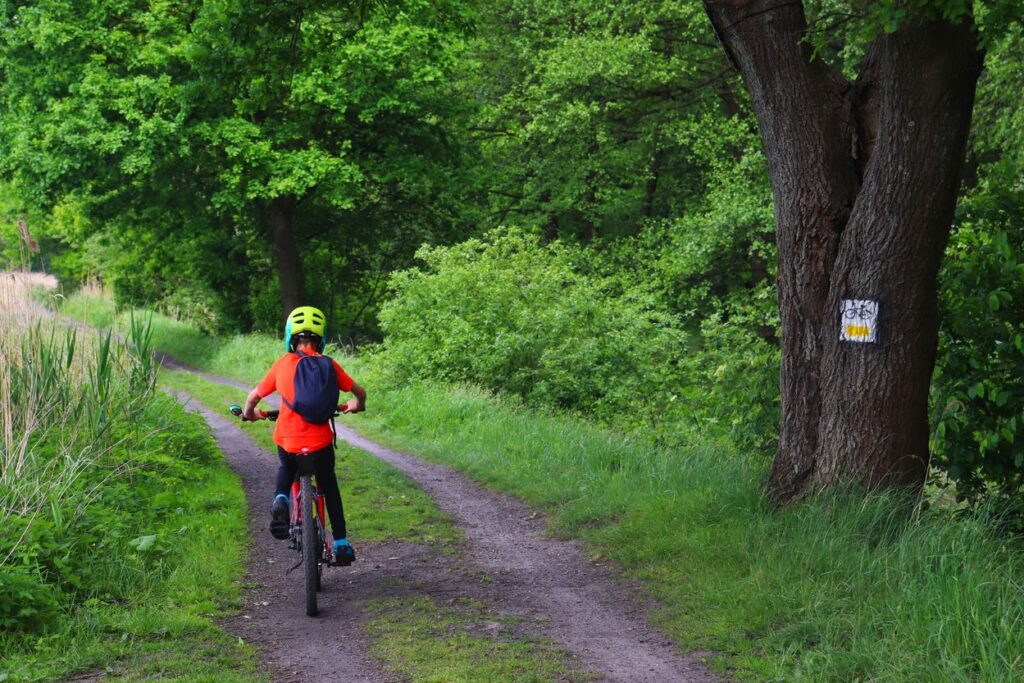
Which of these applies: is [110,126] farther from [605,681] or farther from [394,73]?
[605,681]

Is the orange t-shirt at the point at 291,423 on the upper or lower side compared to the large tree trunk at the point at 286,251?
lower

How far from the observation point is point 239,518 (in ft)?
29.5

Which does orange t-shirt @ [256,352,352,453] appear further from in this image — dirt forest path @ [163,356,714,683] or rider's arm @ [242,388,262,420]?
dirt forest path @ [163,356,714,683]

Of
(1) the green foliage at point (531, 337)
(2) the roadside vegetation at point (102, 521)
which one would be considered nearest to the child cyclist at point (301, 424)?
(2) the roadside vegetation at point (102, 521)

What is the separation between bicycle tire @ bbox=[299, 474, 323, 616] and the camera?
21.0ft

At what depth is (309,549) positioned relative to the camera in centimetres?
641

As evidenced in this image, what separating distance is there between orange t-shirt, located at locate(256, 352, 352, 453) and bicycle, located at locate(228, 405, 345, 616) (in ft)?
0.24

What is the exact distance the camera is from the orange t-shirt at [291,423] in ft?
21.6

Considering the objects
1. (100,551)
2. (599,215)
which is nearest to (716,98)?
(599,215)

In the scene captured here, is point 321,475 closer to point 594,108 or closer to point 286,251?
point 286,251

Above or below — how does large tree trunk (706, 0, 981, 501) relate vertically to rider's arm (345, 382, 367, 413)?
above

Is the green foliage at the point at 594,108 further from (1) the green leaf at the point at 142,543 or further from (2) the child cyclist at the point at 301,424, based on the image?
(1) the green leaf at the point at 142,543

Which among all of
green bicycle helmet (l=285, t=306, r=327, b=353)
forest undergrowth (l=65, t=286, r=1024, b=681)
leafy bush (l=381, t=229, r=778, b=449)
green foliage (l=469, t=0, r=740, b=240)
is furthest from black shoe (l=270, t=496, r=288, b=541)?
green foliage (l=469, t=0, r=740, b=240)

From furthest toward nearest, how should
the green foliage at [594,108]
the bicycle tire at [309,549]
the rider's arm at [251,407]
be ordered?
the green foliage at [594,108], the rider's arm at [251,407], the bicycle tire at [309,549]
